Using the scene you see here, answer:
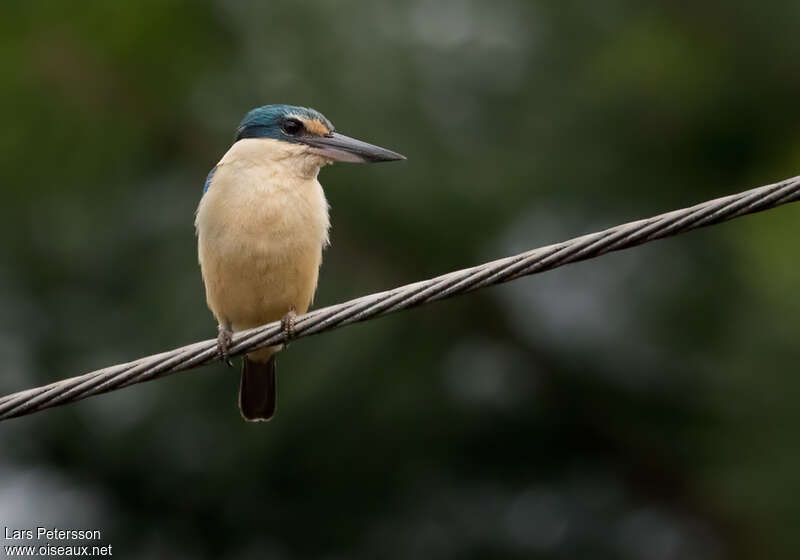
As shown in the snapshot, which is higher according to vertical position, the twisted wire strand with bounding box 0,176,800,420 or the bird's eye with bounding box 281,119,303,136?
the bird's eye with bounding box 281,119,303,136

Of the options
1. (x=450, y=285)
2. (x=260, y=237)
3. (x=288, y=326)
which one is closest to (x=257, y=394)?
(x=260, y=237)

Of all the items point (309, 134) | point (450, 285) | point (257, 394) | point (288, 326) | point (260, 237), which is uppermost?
point (309, 134)

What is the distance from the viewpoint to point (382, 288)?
25.5 feet

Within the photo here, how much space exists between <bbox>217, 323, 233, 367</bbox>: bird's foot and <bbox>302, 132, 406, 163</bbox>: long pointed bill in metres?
0.80

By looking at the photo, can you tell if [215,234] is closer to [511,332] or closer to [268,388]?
[268,388]

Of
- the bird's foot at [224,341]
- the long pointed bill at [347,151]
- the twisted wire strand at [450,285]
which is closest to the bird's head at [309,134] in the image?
the long pointed bill at [347,151]

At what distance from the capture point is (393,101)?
861cm

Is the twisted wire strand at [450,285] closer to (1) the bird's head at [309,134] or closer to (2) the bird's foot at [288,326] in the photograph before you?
(2) the bird's foot at [288,326]

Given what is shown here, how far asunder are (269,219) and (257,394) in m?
1.07

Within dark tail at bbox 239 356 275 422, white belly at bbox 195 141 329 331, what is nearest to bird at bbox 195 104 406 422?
white belly at bbox 195 141 329 331

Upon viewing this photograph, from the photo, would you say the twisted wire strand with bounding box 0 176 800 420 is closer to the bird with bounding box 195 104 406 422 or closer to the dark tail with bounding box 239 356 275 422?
the bird with bounding box 195 104 406 422

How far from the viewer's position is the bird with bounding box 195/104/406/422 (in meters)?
4.74

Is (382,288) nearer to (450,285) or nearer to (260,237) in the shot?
(260,237)

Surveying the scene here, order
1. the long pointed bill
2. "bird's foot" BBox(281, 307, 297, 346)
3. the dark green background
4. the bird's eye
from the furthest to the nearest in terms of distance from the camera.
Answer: the dark green background, the bird's eye, the long pointed bill, "bird's foot" BBox(281, 307, 297, 346)
